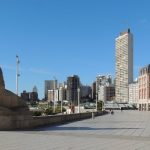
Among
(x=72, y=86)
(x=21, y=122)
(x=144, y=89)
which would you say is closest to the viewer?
(x=21, y=122)

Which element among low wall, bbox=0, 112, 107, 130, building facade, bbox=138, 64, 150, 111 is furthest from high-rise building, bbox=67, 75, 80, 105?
low wall, bbox=0, 112, 107, 130

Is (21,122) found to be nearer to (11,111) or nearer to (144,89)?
(11,111)

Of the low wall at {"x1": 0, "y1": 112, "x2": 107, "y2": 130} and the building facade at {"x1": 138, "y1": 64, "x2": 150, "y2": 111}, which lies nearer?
the low wall at {"x1": 0, "y1": 112, "x2": 107, "y2": 130}

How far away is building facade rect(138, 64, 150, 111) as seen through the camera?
144 meters

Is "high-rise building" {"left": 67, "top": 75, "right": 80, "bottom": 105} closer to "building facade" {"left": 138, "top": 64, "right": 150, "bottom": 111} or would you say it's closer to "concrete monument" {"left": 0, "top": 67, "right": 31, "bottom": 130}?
"building facade" {"left": 138, "top": 64, "right": 150, "bottom": 111}

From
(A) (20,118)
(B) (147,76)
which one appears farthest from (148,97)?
(A) (20,118)

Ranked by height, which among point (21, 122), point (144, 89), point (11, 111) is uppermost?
point (144, 89)

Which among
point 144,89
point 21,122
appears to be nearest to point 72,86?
point 144,89

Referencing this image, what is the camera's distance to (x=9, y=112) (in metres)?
20.3

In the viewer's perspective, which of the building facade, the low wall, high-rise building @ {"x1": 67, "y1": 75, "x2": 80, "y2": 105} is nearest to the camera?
the low wall

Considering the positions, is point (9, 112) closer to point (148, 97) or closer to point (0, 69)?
point (0, 69)

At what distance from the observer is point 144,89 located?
149250 millimetres

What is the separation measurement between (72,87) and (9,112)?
482ft

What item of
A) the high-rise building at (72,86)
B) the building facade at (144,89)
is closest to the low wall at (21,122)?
the building facade at (144,89)
